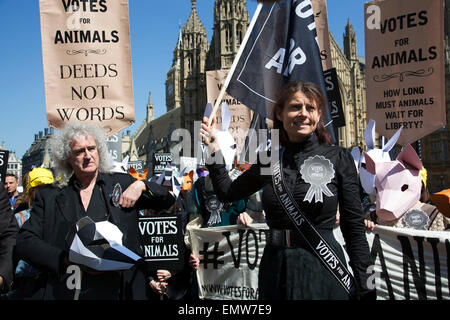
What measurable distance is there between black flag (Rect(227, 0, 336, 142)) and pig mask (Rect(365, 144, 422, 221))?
0.70 metres

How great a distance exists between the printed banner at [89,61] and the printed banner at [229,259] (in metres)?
1.68

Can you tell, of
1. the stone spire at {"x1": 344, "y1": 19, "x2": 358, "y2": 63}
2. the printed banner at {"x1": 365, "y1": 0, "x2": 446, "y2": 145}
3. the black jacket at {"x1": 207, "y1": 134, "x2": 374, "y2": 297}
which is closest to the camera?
the black jacket at {"x1": 207, "y1": 134, "x2": 374, "y2": 297}

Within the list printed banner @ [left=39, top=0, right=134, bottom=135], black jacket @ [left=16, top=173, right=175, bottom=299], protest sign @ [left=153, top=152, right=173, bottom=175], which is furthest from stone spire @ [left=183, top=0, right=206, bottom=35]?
black jacket @ [left=16, top=173, right=175, bottom=299]

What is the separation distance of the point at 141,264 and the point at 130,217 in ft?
1.08

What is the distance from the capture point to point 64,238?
2863 millimetres

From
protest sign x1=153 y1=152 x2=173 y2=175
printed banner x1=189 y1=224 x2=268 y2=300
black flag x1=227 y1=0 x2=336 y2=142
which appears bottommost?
printed banner x1=189 y1=224 x2=268 y2=300

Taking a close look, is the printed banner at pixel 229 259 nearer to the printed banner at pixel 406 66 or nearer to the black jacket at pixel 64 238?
the black jacket at pixel 64 238

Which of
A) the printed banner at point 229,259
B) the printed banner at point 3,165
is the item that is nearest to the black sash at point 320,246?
the printed banner at point 229,259

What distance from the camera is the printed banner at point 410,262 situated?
422 centimetres

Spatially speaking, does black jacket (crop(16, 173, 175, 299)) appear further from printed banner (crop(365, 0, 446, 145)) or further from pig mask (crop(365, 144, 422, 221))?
printed banner (crop(365, 0, 446, 145))

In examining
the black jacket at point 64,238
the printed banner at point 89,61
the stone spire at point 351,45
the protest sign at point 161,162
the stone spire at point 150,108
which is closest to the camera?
the black jacket at point 64,238

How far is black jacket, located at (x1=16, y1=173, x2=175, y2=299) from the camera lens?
276cm

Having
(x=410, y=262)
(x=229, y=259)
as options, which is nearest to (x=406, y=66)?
(x=410, y=262)

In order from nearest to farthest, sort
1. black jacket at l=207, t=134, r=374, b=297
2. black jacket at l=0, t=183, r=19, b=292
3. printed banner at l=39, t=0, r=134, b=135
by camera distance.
A: 1. black jacket at l=207, t=134, r=374, b=297
2. black jacket at l=0, t=183, r=19, b=292
3. printed banner at l=39, t=0, r=134, b=135
